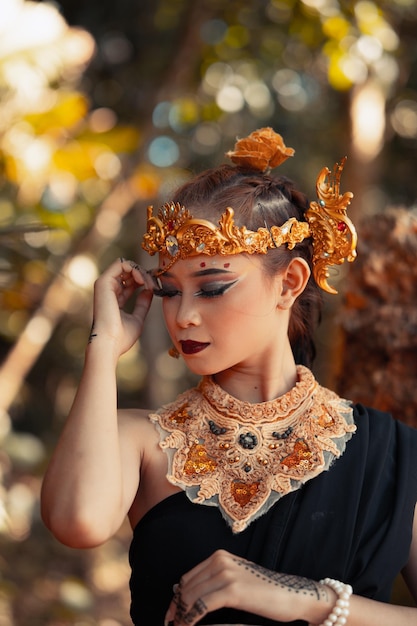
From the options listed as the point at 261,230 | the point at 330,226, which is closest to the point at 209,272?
the point at 261,230

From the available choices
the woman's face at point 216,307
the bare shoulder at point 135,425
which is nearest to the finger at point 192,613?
the bare shoulder at point 135,425

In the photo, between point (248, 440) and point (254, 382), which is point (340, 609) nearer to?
point (248, 440)

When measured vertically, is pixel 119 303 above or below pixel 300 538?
above

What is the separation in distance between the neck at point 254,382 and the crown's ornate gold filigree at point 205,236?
362 mm

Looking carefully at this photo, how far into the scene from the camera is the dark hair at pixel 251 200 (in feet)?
7.78

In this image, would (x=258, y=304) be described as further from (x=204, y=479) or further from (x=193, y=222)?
(x=204, y=479)

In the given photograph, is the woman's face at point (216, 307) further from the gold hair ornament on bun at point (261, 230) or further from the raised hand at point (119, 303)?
the raised hand at point (119, 303)

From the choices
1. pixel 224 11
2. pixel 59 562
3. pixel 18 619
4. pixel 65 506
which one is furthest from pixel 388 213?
pixel 59 562

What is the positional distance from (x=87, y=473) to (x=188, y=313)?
1.64 ft

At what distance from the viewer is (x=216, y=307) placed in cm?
225

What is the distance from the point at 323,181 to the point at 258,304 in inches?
18.2

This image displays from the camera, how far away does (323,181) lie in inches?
98.0

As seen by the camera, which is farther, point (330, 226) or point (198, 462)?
point (330, 226)

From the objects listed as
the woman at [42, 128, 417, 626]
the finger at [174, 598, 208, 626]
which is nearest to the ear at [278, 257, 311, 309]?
the woman at [42, 128, 417, 626]
